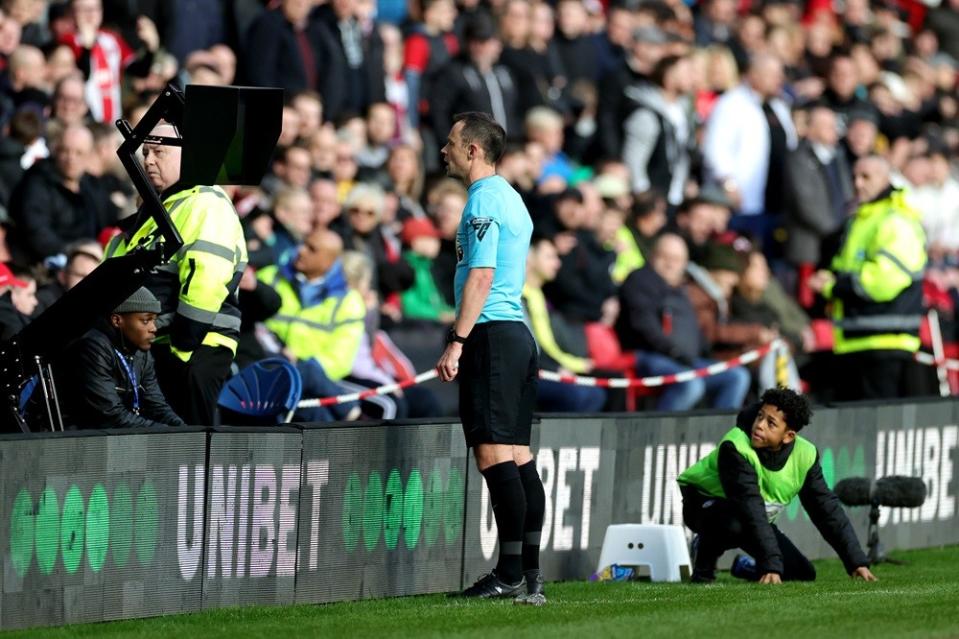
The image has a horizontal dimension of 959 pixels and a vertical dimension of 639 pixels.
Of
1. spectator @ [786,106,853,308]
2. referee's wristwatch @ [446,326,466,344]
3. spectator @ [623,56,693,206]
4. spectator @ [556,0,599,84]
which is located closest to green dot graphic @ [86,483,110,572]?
referee's wristwatch @ [446,326,466,344]

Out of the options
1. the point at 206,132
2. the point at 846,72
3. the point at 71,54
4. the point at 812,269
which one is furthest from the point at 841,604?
the point at 846,72

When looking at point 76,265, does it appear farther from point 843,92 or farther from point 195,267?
point 843,92

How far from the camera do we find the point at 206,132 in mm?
10406

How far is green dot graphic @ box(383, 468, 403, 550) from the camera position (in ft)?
37.2

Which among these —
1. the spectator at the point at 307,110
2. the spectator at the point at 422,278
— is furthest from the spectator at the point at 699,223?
the spectator at the point at 307,110

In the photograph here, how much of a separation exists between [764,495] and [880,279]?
448cm

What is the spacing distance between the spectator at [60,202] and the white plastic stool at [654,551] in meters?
4.42

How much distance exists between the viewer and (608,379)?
56.6 ft

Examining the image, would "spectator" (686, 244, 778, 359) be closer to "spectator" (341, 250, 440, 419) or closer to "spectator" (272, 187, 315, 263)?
"spectator" (341, 250, 440, 419)

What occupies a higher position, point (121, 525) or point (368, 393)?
point (368, 393)

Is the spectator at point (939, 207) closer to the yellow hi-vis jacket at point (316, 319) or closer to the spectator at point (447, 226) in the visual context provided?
the spectator at point (447, 226)

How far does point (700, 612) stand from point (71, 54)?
7.93 meters

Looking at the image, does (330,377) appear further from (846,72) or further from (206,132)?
(846,72)

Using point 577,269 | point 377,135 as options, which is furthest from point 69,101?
point 577,269
